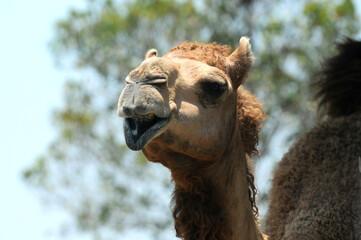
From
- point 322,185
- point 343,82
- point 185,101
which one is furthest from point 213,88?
point 343,82

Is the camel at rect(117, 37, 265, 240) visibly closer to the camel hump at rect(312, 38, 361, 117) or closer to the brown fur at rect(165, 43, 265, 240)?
the brown fur at rect(165, 43, 265, 240)

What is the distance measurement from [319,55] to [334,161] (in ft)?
49.4

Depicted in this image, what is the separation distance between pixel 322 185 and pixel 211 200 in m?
1.20

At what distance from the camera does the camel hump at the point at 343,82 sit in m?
6.52

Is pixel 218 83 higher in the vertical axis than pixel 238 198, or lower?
higher

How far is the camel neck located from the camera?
4.47 m

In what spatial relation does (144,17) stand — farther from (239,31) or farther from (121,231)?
(121,231)

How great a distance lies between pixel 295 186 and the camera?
5.58 meters

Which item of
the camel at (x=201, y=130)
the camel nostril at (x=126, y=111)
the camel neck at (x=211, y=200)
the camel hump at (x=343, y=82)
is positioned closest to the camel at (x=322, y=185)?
the camel hump at (x=343, y=82)

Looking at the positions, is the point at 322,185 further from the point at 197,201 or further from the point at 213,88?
the point at 213,88

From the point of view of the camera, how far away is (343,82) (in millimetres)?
6719

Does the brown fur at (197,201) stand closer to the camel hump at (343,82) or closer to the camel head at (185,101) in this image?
the camel head at (185,101)

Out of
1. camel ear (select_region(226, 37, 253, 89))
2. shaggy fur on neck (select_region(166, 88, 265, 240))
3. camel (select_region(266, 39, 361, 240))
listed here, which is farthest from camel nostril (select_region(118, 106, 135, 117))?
camel (select_region(266, 39, 361, 240))

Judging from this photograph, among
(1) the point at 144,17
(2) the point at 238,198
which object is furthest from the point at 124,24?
(2) the point at 238,198
